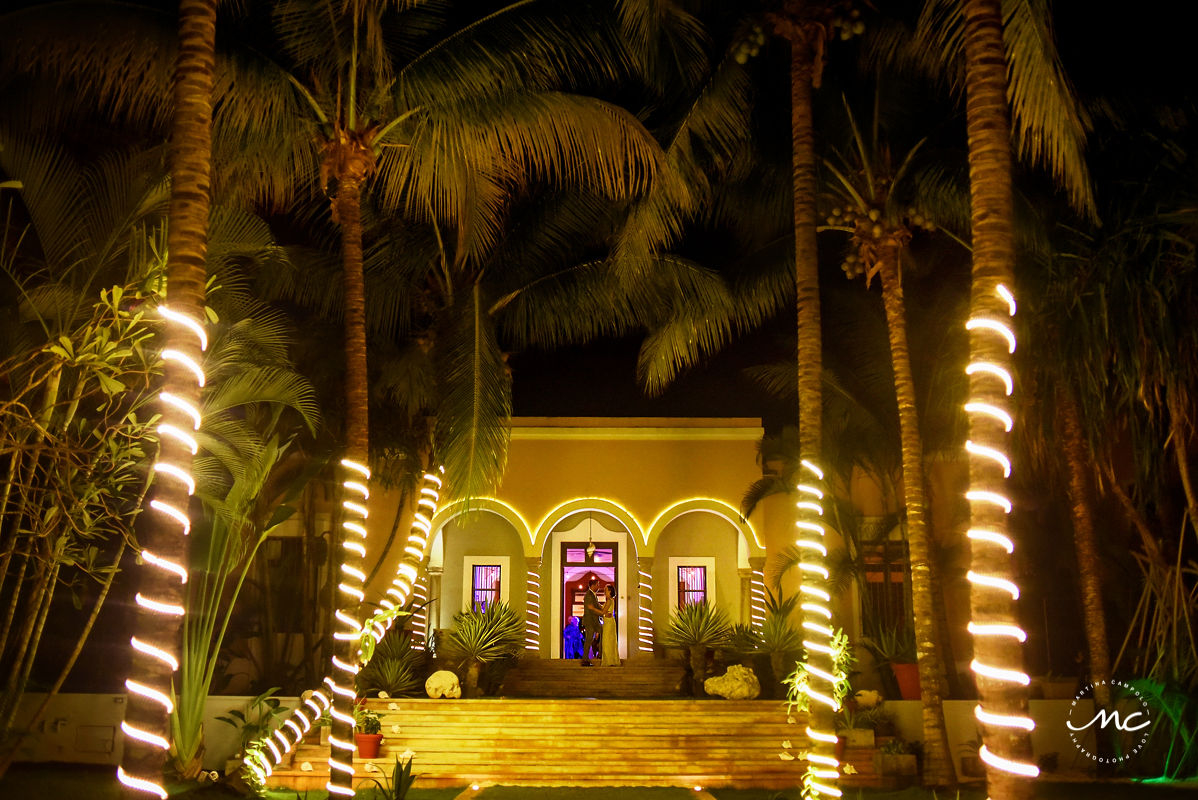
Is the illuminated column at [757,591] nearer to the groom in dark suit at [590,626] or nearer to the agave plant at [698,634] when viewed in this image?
the agave plant at [698,634]

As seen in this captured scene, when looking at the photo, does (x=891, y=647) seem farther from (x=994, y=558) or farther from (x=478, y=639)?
(x=994, y=558)

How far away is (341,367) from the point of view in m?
17.2

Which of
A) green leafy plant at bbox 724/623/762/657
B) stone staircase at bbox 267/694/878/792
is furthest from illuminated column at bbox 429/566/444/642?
green leafy plant at bbox 724/623/762/657

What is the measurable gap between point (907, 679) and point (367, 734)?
8.38 metres

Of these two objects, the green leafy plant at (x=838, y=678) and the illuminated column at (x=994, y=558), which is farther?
the green leafy plant at (x=838, y=678)

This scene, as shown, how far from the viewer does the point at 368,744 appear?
13.8 m

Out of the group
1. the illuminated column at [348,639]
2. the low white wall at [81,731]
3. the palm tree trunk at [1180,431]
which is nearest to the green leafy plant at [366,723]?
the low white wall at [81,731]

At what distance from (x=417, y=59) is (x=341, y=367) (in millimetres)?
7544

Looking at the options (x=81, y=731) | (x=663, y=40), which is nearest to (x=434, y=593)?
(x=81, y=731)

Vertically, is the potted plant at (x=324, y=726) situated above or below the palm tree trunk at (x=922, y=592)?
below

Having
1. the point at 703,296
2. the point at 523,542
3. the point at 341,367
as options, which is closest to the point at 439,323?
the point at 341,367

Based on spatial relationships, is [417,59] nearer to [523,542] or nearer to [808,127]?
[808,127]

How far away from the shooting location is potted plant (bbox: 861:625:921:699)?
15688 millimetres

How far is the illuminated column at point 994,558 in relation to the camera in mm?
5938
